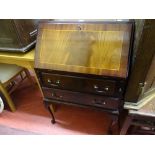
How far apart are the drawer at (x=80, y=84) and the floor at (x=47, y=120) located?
0.41 m

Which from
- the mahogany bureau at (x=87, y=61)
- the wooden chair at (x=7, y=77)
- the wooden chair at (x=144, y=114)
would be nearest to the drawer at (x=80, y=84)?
the mahogany bureau at (x=87, y=61)

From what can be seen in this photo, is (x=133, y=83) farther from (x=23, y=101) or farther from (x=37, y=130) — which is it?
(x=23, y=101)

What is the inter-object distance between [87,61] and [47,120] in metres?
0.85

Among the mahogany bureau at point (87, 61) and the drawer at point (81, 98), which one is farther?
the drawer at point (81, 98)

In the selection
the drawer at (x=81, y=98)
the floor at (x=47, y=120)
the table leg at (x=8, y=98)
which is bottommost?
the floor at (x=47, y=120)

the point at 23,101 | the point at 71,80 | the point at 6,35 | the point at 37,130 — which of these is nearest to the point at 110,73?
the point at 71,80

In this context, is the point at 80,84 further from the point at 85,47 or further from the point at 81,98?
the point at 85,47

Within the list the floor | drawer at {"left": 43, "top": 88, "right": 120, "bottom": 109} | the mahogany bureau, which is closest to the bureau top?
the mahogany bureau

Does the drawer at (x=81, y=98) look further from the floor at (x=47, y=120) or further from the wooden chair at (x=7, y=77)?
the wooden chair at (x=7, y=77)

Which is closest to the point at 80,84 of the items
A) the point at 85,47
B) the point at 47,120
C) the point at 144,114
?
the point at 85,47

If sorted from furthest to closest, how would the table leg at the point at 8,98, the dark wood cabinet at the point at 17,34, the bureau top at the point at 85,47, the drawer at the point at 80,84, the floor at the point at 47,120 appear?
1. the table leg at the point at 8,98
2. the floor at the point at 47,120
3. the dark wood cabinet at the point at 17,34
4. the drawer at the point at 80,84
5. the bureau top at the point at 85,47

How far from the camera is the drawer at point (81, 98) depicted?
1.11 metres

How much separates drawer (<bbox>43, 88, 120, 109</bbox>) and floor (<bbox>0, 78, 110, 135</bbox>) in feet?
1.00

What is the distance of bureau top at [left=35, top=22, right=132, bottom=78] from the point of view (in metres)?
0.92
